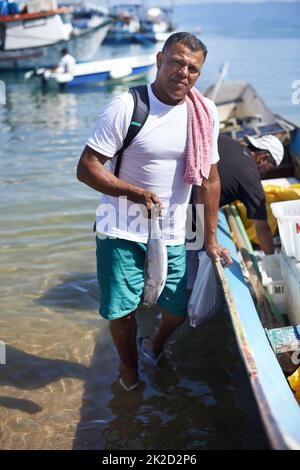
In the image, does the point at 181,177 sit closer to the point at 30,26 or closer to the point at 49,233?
the point at 49,233

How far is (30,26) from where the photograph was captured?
24016 mm

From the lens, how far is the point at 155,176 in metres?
3.28

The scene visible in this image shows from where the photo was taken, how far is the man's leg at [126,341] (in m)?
3.63

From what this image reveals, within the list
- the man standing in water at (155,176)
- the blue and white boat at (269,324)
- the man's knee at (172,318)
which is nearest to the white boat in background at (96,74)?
the blue and white boat at (269,324)

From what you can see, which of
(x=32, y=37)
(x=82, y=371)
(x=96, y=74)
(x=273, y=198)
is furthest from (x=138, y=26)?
(x=82, y=371)

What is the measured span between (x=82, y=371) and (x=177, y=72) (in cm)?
238

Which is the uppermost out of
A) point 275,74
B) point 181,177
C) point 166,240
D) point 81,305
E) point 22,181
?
point 181,177

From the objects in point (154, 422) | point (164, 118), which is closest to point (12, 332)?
point (154, 422)

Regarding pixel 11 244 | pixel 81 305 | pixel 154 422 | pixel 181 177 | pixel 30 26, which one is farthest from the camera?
pixel 30 26

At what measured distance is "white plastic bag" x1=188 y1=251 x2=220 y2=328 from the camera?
12.2 ft
